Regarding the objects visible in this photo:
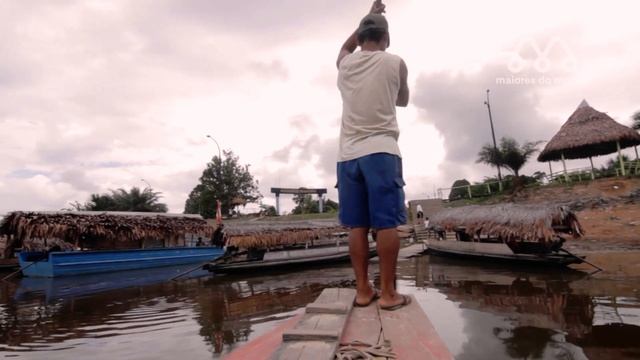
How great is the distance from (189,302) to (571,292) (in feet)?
27.3

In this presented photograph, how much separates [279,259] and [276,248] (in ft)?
4.12

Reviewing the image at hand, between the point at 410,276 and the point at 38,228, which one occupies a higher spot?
the point at 38,228

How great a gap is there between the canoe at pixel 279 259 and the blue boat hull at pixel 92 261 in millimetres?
6030

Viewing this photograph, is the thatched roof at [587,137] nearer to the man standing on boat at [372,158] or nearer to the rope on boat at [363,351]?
the man standing on boat at [372,158]

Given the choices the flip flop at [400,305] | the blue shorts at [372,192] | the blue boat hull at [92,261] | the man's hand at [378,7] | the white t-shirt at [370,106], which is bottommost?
the blue boat hull at [92,261]

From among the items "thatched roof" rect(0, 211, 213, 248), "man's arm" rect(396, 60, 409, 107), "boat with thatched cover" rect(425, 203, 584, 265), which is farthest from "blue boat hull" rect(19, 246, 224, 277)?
"man's arm" rect(396, 60, 409, 107)

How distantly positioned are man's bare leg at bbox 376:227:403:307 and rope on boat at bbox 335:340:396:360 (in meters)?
0.69

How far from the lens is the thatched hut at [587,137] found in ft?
66.6

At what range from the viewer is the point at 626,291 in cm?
668

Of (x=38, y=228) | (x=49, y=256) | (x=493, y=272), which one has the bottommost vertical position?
(x=493, y=272)

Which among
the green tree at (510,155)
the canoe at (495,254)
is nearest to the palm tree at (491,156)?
the green tree at (510,155)

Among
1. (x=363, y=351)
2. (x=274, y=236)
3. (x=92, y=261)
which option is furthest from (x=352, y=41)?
(x=92, y=261)

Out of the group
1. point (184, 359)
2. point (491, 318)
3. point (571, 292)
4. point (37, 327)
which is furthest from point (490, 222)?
point (37, 327)

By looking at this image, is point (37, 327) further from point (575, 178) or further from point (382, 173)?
point (575, 178)
